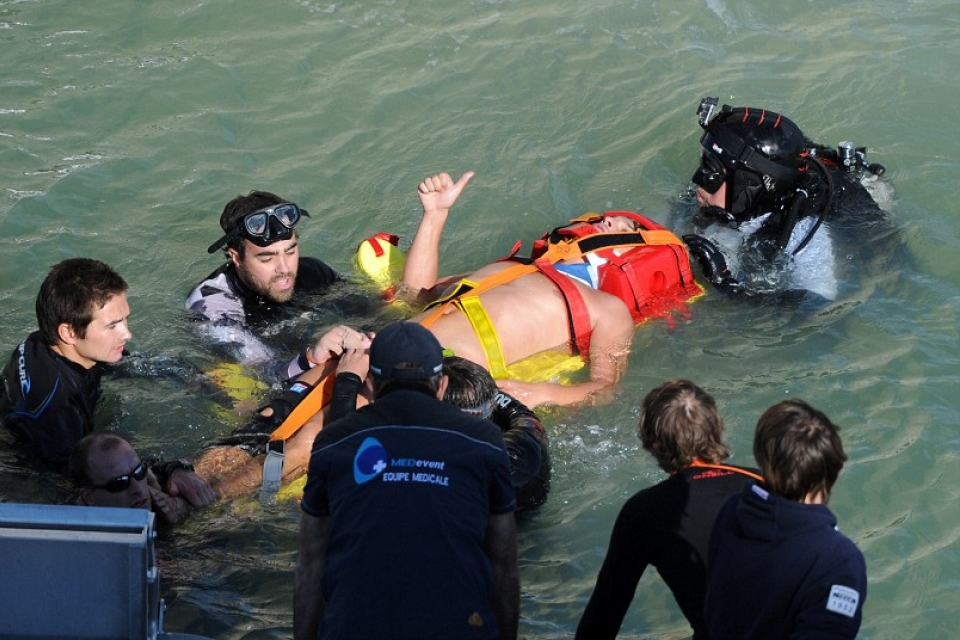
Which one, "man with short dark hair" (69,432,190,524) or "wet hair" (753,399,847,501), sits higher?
"wet hair" (753,399,847,501)

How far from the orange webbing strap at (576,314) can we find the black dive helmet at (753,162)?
1.42 metres

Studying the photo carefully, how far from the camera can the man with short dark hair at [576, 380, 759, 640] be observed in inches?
124

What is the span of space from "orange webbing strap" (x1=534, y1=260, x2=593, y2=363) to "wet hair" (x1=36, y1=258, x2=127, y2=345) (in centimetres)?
217

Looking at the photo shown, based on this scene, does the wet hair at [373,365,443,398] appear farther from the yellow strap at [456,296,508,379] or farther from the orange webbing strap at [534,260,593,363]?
the orange webbing strap at [534,260,593,363]

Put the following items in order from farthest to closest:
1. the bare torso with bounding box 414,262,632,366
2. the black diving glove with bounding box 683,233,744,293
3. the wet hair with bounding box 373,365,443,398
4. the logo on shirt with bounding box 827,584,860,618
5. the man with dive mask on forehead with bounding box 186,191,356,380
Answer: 1. the black diving glove with bounding box 683,233,744,293
2. the man with dive mask on forehead with bounding box 186,191,356,380
3. the bare torso with bounding box 414,262,632,366
4. the wet hair with bounding box 373,365,443,398
5. the logo on shirt with bounding box 827,584,860,618

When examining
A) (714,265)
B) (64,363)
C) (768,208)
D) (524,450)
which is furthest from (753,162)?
(64,363)

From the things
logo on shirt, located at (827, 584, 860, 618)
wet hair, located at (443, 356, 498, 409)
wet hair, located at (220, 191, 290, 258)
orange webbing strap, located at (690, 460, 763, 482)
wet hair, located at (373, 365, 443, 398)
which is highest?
wet hair, located at (220, 191, 290, 258)

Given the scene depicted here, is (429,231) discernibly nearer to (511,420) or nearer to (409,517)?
(511,420)

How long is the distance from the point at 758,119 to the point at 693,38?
2845 mm

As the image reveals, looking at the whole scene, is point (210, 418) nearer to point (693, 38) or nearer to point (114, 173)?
point (114, 173)

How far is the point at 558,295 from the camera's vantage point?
5.46 metres

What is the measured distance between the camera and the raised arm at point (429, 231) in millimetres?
6051

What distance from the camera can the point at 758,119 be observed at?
21.0 ft

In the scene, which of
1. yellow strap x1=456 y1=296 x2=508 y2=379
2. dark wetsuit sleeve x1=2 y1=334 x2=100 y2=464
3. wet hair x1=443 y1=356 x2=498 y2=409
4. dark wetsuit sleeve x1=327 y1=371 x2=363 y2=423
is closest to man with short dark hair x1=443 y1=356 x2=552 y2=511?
wet hair x1=443 y1=356 x2=498 y2=409
